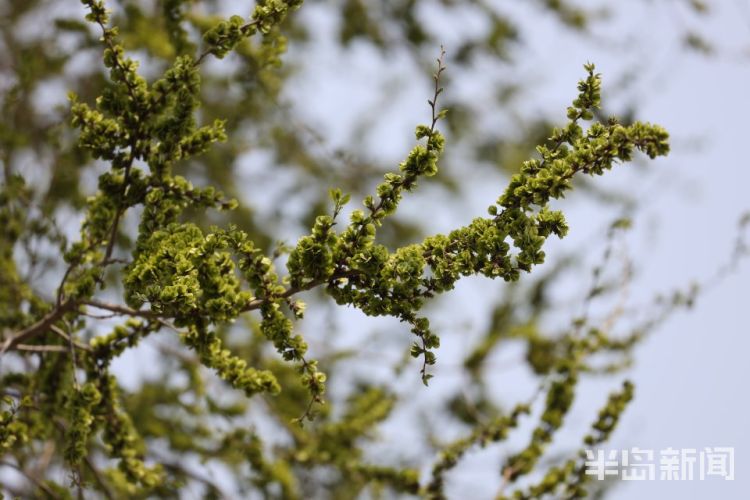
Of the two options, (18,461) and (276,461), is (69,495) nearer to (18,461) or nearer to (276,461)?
(18,461)

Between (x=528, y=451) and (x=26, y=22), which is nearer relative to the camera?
(x=528, y=451)

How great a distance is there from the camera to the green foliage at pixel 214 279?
6.86 feet

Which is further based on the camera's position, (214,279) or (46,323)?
(46,323)

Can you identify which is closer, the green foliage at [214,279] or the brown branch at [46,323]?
the green foliage at [214,279]

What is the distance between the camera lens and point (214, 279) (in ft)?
7.11

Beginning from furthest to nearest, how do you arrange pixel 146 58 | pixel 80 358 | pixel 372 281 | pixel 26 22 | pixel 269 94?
pixel 26 22, pixel 146 58, pixel 269 94, pixel 80 358, pixel 372 281

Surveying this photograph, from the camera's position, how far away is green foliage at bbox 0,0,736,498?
2.09 m

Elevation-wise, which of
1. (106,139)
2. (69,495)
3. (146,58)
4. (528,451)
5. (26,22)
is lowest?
(69,495)

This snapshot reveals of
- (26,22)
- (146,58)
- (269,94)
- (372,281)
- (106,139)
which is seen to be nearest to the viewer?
(372,281)

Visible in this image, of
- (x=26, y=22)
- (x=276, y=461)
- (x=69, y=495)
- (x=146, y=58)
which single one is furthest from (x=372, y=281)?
(x=26, y=22)

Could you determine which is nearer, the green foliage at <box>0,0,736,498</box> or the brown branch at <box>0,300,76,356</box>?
the green foliage at <box>0,0,736,498</box>

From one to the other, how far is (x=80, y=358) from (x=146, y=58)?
234cm

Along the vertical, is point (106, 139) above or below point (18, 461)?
above

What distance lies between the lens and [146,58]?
455cm
